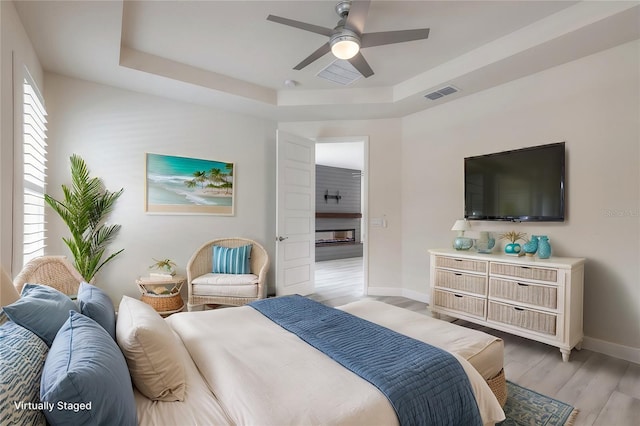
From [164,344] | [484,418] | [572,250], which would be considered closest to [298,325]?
[164,344]

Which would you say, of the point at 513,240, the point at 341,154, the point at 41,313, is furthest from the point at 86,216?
the point at 341,154

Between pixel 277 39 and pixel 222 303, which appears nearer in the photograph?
pixel 277 39

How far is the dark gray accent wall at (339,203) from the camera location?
8469 millimetres

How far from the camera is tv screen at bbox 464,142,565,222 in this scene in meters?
2.88

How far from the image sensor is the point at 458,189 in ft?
12.4

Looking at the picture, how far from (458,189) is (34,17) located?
4.18 metres

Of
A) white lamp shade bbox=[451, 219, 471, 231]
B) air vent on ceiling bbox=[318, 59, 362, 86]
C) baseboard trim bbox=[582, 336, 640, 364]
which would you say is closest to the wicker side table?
air vent on ceiling bbox=[318, 59, 362, 86]

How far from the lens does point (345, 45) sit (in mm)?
2250

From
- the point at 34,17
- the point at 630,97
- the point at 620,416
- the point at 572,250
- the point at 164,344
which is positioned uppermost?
the point at 34,17

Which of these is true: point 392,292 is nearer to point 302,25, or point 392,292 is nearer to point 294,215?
point 294,215

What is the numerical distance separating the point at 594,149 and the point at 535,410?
2229mm

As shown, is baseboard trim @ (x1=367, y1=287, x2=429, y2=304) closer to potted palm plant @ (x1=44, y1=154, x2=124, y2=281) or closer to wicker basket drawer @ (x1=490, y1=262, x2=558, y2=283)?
wicker basket drawer @ (x1=490, y1=262, x2=558, y2=283)

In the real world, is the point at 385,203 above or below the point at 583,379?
above

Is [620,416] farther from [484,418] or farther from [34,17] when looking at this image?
[34,17]
